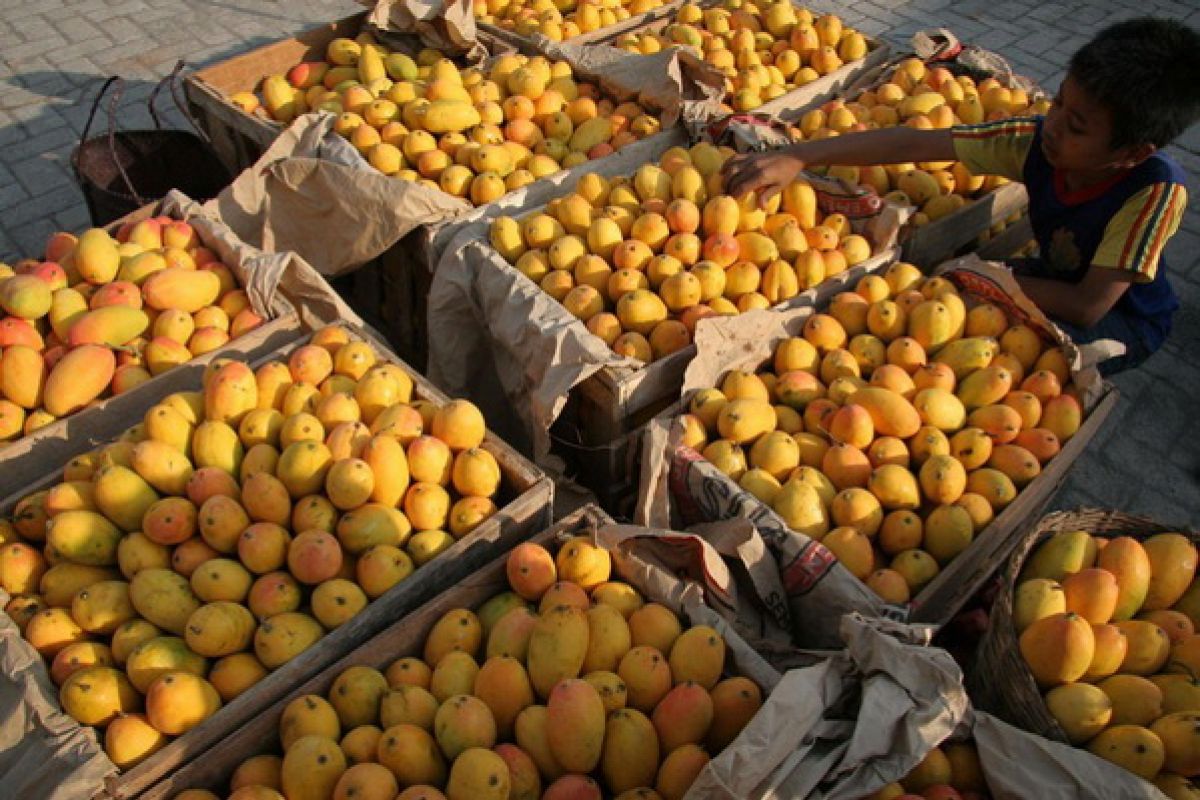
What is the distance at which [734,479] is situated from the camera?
2.62 meters

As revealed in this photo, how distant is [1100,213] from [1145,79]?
1.91ft

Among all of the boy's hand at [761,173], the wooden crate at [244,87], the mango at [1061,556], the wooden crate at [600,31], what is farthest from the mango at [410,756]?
the wooden crate at [600,31]

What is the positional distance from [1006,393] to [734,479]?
0.94 metres

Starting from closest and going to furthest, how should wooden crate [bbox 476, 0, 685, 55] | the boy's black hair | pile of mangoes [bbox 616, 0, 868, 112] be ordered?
the boy's black hair < pile of mangoes [bbox 616, 0, 868, 112] < wooden crate [bbox 476, 0, 685, 55]

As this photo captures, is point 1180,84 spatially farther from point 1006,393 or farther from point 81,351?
point 81,351

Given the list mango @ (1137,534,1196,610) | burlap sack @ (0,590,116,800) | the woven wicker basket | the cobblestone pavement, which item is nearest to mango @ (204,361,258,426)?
burlap sack @ (0,590,116,800)

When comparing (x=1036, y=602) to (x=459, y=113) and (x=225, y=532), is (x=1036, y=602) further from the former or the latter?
(x=459, y=113)

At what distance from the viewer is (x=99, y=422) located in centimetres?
268

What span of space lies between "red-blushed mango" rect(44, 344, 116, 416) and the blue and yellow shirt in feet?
10.3

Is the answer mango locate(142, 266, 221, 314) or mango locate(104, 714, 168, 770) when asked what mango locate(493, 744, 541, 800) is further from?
mango locate(142, 266, 221, 314)

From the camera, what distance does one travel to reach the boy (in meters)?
2.66

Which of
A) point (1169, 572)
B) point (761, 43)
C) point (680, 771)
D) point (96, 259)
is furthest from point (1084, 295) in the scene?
point (96, 259)

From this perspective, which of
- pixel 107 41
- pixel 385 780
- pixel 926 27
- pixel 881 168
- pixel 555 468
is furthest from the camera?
pixel 926 27

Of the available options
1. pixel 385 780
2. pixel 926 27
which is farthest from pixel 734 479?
pixel 926 27
